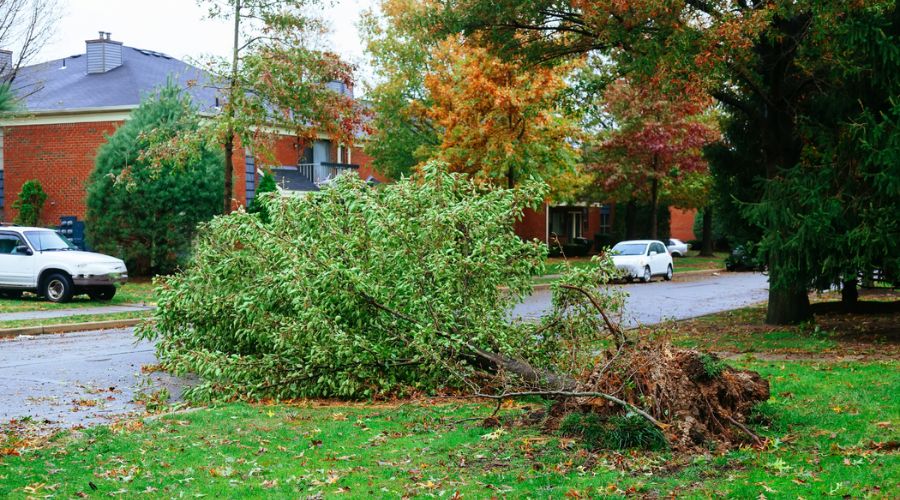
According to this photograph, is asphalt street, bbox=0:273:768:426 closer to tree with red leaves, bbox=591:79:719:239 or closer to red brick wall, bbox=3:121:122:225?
red brick wall, bbox=3:121:122:225

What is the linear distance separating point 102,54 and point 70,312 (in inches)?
790

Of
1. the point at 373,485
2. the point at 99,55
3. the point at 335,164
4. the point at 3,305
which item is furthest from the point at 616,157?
the point at 373,485

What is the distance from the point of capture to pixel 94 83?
1409 inches

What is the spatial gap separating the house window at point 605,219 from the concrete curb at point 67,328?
48015 mm

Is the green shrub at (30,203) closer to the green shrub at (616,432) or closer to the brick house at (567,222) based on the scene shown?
the brick house at (567,222)

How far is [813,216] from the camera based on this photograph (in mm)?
13336

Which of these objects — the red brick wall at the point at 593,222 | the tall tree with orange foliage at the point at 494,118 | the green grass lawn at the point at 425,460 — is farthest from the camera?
the red brick wall at the point at 593,222

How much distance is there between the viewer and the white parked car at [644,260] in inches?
1273

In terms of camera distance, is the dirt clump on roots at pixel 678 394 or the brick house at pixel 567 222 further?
the brick house at pixel 567 222

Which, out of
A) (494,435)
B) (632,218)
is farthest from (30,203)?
(494,435)

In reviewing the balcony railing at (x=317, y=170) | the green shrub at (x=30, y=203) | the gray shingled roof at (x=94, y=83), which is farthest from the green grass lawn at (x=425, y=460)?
the balcony railing at (x=317, y=170)

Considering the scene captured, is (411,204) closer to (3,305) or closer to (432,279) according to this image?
(432,279)

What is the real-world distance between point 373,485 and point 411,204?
16.6ft

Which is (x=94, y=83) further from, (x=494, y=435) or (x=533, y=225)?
(x=494, y=435)
